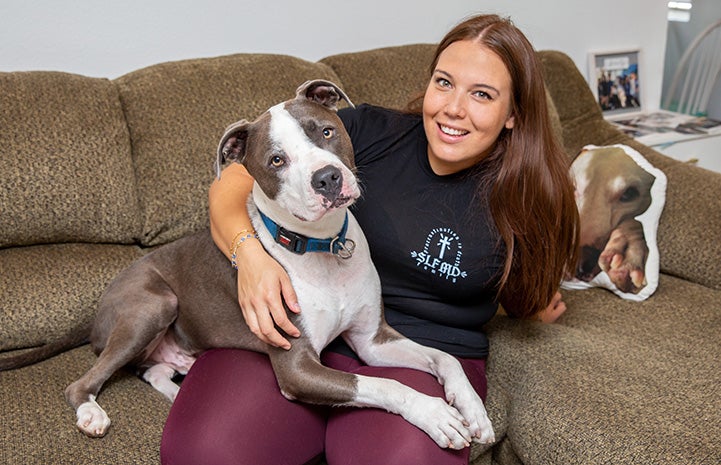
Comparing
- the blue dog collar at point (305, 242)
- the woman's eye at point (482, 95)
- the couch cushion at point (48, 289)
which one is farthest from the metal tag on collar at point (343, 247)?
the couch cushion at point (48, 289)

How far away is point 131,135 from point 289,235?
853 mm

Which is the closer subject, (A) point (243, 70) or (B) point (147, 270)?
(B) point (147, 270)

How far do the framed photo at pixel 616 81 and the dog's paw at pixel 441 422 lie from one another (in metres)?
2.84

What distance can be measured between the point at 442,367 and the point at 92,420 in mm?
847

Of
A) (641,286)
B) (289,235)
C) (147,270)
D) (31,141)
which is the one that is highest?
(31,141)

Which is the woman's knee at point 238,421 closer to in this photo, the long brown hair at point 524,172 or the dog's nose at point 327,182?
the dog's nose at point 327,182

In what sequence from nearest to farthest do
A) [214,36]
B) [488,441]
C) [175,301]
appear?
[488,441] < [175,301] < [214,36]

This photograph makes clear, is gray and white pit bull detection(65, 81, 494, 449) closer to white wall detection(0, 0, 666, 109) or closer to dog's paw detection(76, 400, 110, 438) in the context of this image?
dog's paw detection(76, 400, 110, 438)

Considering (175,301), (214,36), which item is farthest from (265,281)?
(214,36)

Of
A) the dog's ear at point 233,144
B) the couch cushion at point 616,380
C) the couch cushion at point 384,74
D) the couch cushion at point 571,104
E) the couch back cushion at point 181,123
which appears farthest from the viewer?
the couch cushion at point 571,104

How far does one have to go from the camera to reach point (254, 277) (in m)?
1.60

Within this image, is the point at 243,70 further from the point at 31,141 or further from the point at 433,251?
the point at 433,251

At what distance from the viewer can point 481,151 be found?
5.81ft

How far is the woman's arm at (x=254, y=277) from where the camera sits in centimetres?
157
